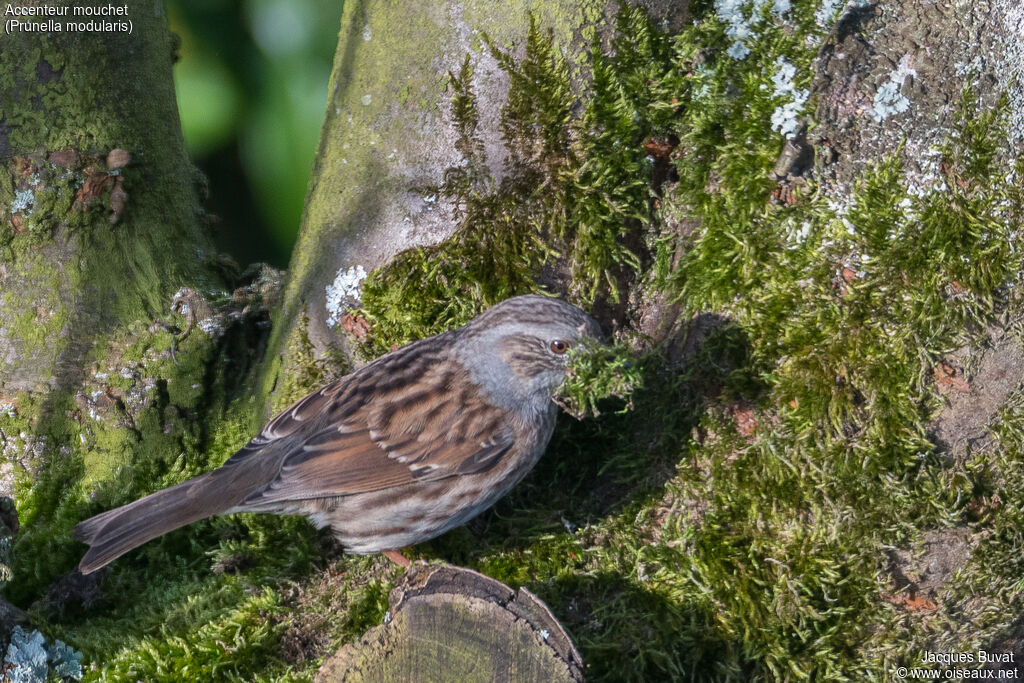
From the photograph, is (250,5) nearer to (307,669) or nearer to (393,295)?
(393,295)

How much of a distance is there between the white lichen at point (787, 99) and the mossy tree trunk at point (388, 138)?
0.52 metres

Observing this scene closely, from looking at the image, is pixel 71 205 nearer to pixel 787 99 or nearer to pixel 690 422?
pixel 690 422

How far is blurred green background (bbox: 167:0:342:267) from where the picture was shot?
186 inches

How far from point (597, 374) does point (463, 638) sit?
1240mm

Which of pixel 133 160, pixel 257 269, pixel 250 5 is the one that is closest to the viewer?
pixel 133 160

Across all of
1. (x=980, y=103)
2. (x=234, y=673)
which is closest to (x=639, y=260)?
(x=980, y=103)

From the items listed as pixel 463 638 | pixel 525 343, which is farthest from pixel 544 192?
pixel 463 638

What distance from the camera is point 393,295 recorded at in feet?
11.6

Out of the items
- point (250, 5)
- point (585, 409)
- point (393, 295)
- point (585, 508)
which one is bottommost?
point (585, 508)

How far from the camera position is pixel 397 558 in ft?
11.6

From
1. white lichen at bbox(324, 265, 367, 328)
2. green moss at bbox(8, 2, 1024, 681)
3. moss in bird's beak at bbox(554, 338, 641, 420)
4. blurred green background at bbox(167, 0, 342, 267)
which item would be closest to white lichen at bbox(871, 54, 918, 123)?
green moss at bbox(8, 2, 1024, 681)

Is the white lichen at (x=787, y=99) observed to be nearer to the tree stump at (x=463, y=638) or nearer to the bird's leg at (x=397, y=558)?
the tree stump at (x=463, y=638)

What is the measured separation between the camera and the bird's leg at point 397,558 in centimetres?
353

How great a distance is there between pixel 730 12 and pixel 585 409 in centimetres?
181
